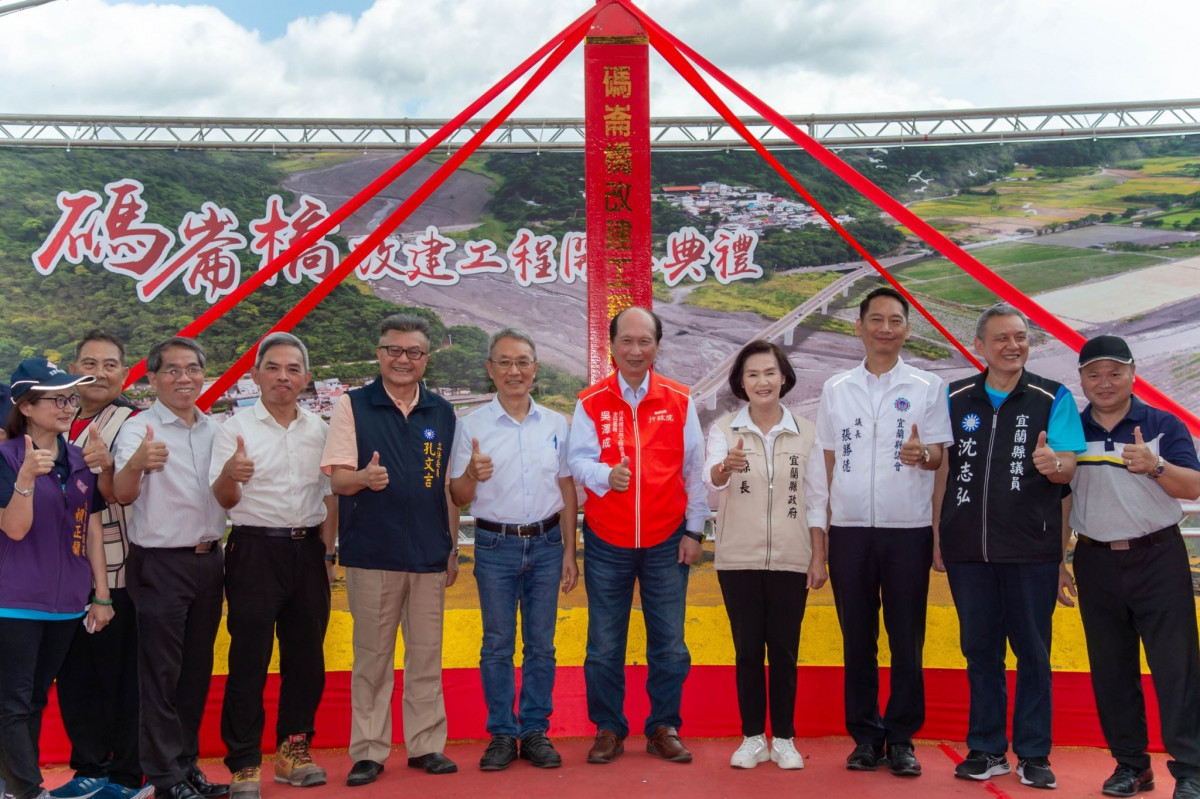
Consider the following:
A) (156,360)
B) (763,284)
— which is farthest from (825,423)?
(763,284)

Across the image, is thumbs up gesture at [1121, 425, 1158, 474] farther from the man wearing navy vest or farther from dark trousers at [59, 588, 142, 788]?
dark trousers at [59, 588, 142, 788]

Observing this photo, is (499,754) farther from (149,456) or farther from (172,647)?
(149,456)

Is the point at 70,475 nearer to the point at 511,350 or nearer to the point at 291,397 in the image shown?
the point at 291,397

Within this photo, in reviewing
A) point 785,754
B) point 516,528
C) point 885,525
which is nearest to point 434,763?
point 516,528

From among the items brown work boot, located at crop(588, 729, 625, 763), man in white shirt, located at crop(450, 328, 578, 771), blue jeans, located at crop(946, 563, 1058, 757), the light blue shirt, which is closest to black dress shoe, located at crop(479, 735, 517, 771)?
man in white shirt, located at crop(450, 328, 578, 771)

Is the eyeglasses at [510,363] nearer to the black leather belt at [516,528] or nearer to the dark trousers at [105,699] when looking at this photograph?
the black leather belt at [516,528]

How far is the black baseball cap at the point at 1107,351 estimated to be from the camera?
2.67 metres

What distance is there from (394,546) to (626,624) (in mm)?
807

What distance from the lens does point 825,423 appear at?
3000 millimetres

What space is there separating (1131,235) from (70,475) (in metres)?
8.04

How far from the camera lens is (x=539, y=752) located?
9.46ft

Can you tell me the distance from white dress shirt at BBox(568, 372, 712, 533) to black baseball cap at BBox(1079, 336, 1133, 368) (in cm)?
118

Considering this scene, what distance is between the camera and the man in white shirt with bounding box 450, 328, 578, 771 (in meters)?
2.92

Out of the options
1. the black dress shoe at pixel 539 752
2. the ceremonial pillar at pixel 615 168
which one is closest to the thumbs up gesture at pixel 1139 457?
the ceremonial pillar at pixel 615 168
